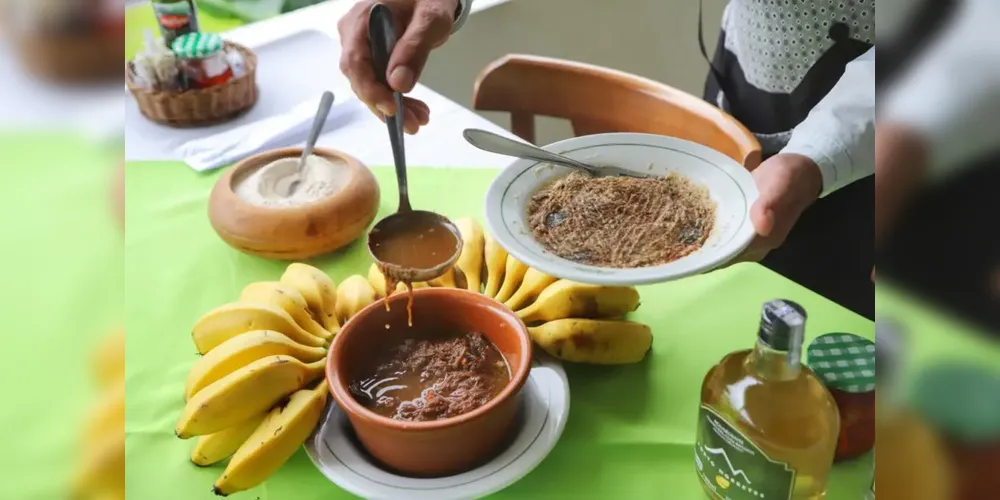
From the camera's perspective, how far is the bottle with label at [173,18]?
1.06m

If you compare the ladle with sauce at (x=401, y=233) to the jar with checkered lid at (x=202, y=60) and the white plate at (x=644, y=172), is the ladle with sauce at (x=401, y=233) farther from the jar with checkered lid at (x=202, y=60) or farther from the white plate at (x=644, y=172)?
the jar with checkered lid at (x=202, y=60)

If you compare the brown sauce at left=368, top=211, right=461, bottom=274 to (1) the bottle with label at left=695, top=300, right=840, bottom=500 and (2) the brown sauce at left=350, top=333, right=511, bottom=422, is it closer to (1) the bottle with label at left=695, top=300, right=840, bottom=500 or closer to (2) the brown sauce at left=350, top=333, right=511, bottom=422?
(2) the brown sauce at left=350, top=333, right=511, bottom=422

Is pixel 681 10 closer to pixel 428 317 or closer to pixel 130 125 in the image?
pixel 130 125

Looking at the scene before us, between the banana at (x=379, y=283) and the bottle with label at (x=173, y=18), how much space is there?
1.80ft

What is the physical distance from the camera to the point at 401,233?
0.69m

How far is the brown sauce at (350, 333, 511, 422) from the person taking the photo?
0.55 m

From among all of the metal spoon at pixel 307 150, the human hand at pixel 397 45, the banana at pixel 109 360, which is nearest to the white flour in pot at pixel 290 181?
the metal spoon at pixel 307 150

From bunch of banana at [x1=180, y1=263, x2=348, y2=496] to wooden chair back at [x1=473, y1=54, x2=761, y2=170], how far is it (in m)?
0.48

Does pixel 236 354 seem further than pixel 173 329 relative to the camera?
No

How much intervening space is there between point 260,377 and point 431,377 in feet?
0.39

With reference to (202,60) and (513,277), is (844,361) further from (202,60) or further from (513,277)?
(202,60)

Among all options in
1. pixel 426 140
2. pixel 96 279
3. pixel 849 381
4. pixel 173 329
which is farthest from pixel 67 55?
pixel 426 140

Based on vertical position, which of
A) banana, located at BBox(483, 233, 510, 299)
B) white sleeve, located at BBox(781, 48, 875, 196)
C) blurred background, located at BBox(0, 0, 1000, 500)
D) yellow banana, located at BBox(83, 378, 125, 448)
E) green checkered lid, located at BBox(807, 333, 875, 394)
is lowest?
banana, located at BBox(483, 233, 510, 299)

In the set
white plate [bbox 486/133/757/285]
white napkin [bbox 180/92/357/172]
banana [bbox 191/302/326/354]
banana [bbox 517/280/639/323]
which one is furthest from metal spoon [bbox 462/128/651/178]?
white napkin [bbox 180/92/357/172]
